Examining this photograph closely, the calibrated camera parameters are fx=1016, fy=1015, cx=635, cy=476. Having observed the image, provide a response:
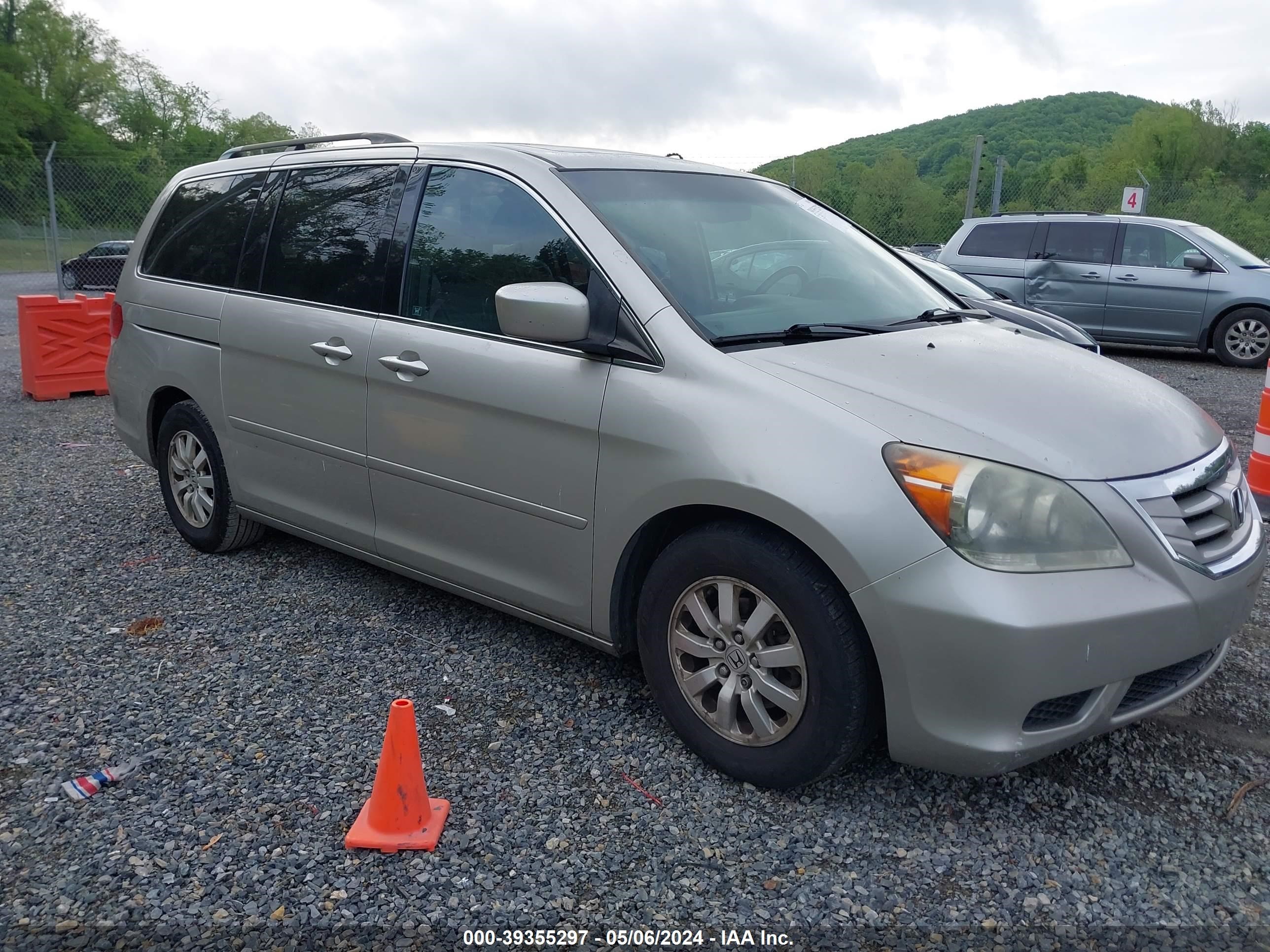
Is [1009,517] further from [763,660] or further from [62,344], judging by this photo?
[62,344]

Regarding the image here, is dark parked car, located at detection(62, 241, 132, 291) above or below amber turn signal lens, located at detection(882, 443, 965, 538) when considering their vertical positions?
below

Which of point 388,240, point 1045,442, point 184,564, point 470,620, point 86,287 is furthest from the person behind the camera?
point 86,287

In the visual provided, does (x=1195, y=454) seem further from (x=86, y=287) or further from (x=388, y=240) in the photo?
(x=86, y=287)

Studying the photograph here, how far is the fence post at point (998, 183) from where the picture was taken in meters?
16.0

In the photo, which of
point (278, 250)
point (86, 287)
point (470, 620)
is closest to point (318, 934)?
point (470, 620)

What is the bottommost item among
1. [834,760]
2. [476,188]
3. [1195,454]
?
[834,760]

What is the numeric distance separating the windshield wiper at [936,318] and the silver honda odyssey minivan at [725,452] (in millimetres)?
18

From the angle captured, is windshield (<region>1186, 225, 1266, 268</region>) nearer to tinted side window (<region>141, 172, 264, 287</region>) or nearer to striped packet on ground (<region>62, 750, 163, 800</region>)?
tinted side window (<region>141, 172, 264, 287</region>)

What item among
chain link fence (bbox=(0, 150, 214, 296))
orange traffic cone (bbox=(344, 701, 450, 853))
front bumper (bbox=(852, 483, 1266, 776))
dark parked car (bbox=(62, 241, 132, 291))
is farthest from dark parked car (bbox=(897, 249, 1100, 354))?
dark parked car (bbox=(62, 241, 132, 291))

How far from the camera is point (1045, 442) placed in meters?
2.61

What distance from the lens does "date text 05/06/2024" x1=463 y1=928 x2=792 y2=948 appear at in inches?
91.6

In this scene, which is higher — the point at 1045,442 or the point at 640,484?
the point at 1045,442

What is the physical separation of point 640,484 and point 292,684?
1546 millimetres

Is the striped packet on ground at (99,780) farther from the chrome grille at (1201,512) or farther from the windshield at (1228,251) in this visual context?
the windshield at (1228,251)
